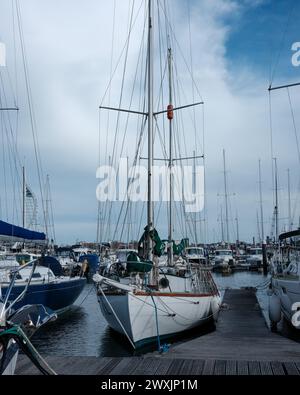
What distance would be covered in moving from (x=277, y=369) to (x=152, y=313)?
487cm

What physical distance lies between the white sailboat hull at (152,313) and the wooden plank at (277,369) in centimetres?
364

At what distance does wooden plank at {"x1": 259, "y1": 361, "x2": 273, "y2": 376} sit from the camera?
7672 mm

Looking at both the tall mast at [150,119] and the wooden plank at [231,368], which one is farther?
the tall mast at [150,119]

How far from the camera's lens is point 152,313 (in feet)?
40.1

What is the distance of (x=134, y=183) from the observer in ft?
58.9

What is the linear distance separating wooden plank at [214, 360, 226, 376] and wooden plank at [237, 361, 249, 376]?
10.6 inches

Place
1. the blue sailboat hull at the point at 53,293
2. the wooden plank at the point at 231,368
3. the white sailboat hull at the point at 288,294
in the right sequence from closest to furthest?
the wooden plank at the point at 231,368, the white sailboat hull at the point at 288,294, the blue sailboat hull at the point at 53,293

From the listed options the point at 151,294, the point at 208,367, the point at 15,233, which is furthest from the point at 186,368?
the point at 15,233

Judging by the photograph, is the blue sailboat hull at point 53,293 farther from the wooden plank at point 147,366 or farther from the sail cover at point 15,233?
the wooden plank at point 147,366

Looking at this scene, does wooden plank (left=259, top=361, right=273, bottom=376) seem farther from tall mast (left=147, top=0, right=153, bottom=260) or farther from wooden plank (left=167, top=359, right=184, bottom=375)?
tall mast (left=147, top=0, right=153, bottom=260)

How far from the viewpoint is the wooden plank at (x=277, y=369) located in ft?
25.2

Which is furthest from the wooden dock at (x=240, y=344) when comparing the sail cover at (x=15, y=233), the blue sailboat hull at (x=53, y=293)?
the sail cover at (x=15, y=233)

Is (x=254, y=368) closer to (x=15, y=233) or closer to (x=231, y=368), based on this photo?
(x=231, y=368)

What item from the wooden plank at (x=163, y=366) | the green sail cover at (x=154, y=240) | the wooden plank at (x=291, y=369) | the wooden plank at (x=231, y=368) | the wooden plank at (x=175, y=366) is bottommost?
the wooden plank at (x=163, y=366)
